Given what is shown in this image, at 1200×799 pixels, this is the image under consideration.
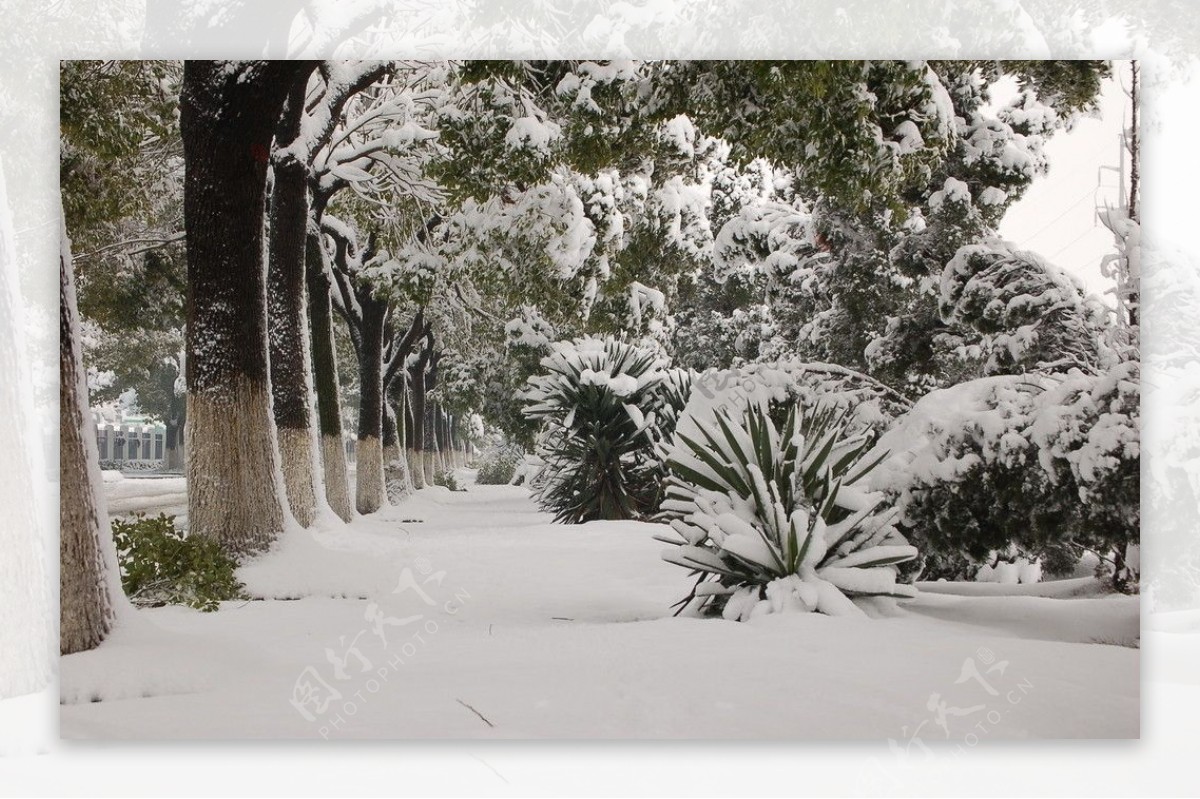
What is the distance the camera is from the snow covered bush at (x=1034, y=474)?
11.7 ft

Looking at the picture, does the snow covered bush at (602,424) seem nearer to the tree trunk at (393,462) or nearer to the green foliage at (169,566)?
the tree trunk at (393,462)

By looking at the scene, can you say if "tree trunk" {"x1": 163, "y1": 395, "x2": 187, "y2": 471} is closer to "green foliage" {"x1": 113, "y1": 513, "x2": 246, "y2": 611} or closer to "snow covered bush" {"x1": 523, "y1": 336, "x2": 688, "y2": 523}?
"green foliage" {"x1": 113, "y1": 513, "x2": 246, "y2": 611}

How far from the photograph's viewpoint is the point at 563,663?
338 cm

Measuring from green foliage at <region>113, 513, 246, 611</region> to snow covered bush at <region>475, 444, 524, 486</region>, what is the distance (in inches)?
38.9

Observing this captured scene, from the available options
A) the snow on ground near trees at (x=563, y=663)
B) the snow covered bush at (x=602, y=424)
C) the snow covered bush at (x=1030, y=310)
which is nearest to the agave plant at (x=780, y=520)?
the snow on ground near trees at (x=563, y=663)

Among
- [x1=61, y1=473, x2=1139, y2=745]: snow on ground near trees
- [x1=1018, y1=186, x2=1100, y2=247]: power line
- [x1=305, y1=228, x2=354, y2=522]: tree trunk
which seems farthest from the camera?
[x1=305, y1=228, x2=354, y2=522]: tree trunk

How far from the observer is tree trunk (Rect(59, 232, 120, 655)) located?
11.4ft

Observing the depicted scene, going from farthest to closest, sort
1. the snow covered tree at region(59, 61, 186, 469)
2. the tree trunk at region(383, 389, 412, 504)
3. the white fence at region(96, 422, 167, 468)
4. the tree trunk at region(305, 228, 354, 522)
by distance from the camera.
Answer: the tree trunk at region(305, 228, 354, 522), the tree trunk at region(383, 389, 412, 504), the snow covered tree at region(59, 61, 186, 469), the white fence at region(96, 422, 167, 468)

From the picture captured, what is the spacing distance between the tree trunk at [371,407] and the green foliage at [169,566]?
0.59 meters

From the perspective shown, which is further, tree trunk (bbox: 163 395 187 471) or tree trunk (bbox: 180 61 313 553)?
tree trunk (bbox: 180 61 313 553)

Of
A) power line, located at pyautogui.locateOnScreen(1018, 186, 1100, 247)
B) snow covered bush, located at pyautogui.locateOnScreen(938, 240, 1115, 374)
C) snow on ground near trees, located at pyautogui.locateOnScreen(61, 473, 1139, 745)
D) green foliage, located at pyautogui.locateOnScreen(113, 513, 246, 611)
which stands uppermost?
power line, located at pyautogui.locateOnScreen(1018, 186, 1100, 247)

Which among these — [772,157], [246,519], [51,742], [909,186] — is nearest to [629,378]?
[772,157]

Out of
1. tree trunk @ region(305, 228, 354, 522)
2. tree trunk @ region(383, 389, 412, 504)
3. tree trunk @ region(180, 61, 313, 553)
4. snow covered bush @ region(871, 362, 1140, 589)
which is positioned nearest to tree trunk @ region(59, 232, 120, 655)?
tree trunk @ region(180, 61, 313, 553)

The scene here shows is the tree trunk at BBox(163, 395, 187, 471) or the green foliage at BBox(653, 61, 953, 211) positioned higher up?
the green foliage at BBox(653, 61, 953, 211)
